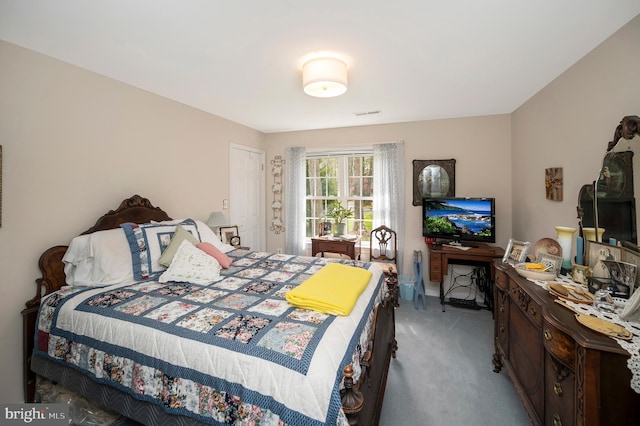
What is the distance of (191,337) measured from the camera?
1329 millimetres

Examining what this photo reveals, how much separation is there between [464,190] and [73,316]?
4.28 m

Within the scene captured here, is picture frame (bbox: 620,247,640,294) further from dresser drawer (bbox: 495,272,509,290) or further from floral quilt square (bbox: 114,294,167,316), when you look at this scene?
floral quilt square (bbox: 114,294,167,316)

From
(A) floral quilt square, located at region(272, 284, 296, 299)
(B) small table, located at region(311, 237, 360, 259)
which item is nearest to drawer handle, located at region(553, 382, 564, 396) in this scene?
(A) floral quilt square, located at region(272, 284, 296, 299)

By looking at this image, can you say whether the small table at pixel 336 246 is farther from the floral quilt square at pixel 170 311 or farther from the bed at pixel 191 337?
the floral quilt square at pixel 170 311

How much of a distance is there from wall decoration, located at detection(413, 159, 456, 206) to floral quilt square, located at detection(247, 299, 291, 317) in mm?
2870

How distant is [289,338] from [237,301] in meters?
0.60

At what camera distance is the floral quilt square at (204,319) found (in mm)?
1398

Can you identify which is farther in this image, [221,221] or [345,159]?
[345,159]

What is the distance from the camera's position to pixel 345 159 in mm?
4363

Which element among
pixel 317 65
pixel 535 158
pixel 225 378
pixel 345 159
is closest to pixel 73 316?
pixel 225 378

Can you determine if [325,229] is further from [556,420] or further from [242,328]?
[556,420]

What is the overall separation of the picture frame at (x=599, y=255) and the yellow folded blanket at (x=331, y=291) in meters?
1.36

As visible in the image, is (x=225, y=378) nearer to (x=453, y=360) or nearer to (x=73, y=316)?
(x=73, y=316)

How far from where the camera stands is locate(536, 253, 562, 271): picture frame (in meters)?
1.74
